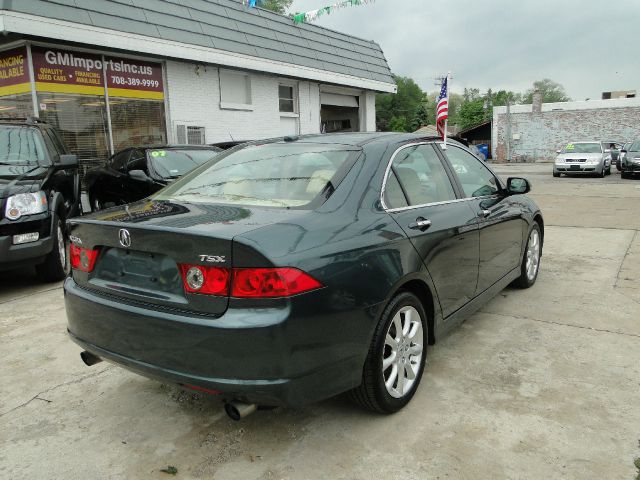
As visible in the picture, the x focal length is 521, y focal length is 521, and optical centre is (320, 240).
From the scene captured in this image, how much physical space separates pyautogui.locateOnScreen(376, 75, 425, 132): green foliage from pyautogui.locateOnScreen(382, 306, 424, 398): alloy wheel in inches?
→ 2932

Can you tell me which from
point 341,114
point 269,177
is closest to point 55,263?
point 269,177

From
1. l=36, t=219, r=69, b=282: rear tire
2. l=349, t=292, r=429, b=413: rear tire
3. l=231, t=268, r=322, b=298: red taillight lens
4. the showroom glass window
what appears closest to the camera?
l=231, t=268, r=322, b=298: red taillight lens

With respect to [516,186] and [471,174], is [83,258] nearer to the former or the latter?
[471,174]

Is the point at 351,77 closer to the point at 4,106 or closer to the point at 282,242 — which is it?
the point at 4,106

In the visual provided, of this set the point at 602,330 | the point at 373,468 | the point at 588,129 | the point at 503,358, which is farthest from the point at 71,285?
the point at 588,129

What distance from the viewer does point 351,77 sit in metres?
16.2

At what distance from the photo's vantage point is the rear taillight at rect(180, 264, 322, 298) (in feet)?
7.20

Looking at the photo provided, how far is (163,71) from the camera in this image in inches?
442

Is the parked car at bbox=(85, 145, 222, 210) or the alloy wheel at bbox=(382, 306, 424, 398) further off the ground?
the parked car at bbox=(85, 145, 222, 210)

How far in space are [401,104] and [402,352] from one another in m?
81.8

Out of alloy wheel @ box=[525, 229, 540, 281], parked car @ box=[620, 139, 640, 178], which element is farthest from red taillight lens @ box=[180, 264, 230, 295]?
parked car @ box=[620, 139, 640, 178]

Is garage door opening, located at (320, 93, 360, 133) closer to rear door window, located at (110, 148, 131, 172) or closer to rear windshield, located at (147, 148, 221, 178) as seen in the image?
rear windshield, located at (147, 148, 221, 178)

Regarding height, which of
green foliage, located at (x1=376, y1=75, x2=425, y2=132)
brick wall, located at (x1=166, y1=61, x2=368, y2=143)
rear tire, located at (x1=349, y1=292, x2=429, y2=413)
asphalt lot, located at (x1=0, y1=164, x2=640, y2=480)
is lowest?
asphalt lot, located at (x1=0, y1=164, x2=640, y2=480)

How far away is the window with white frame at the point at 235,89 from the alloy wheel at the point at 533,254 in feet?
30.2
